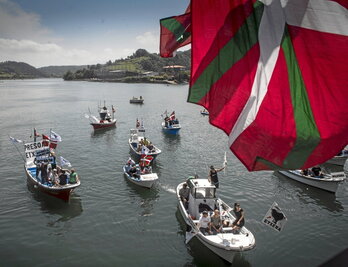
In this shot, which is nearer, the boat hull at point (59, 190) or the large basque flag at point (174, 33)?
the large basque flag at point (174, 33)

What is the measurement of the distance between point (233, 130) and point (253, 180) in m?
22.5

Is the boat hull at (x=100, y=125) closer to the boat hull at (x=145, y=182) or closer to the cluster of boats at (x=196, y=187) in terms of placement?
the cluster of boats at (x=196, y=187)

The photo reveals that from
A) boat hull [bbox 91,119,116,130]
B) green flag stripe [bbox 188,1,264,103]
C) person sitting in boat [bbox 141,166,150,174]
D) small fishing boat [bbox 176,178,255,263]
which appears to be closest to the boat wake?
person sitting in boat [bbox 141,166,150,174]

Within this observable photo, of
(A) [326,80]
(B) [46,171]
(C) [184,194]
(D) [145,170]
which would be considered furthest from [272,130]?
(B) [46,171]

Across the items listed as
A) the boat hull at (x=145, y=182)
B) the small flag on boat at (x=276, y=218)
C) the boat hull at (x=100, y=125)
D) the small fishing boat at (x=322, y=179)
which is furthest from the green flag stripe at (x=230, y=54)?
the boat hull at (x=100, y=125)

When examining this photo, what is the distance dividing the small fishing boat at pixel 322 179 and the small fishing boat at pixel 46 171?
59.4ft

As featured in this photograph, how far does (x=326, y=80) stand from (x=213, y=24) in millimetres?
2219

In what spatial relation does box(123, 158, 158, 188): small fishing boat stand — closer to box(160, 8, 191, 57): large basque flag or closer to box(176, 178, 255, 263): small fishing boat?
box(176, 178, 255, 263): small fishing boat

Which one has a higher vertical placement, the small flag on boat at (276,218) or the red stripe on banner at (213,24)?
the red stripe on banner at (213,24)

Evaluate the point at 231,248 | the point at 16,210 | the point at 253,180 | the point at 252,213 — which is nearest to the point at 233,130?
the point at 231,248

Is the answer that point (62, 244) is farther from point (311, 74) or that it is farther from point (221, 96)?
point (311, 74)

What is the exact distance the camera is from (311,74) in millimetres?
5230

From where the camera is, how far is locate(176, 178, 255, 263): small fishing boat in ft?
47.6

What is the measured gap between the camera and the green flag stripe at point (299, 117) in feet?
16.9
